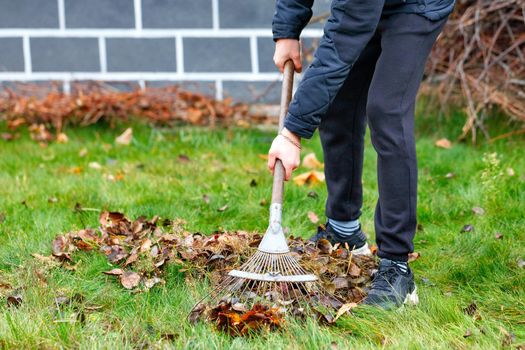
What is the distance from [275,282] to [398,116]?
68 centimetres

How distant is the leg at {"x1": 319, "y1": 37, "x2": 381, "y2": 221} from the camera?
285cm

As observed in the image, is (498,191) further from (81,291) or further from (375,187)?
(81,291)

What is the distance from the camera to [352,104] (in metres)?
2.89

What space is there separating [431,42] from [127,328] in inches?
53.3

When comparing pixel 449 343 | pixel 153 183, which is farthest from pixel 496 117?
pixel 449 343

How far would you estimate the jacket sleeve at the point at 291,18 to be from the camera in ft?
9.26

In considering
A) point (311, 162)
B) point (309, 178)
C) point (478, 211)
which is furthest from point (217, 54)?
point (478, 211)

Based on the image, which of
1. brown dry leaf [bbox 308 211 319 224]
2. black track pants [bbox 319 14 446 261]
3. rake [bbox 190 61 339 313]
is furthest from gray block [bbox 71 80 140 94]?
rake [bbox 190 61 339 313]

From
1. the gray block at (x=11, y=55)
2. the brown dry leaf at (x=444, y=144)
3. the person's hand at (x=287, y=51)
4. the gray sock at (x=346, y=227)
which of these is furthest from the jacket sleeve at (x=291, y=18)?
the gray block at (x=11, y=55)

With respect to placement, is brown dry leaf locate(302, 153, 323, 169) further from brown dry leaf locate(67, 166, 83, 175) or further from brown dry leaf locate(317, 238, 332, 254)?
brown dry leaf locate(317, 238, 332, 254)

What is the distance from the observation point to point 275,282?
2.46m

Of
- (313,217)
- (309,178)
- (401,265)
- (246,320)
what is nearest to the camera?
(246,320)

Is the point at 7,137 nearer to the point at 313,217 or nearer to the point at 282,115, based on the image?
the point at 313,217

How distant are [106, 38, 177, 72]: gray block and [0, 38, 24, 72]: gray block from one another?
63cm
